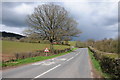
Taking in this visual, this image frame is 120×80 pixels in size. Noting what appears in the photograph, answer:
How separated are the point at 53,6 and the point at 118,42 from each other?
110 feet

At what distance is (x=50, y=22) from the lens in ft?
123

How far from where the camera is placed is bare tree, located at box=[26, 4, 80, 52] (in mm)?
37125

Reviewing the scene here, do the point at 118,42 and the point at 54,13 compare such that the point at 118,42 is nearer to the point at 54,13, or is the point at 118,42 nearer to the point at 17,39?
the point at 54,13

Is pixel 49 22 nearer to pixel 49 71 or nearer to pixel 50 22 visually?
pixel 50 22

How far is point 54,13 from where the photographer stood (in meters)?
37.2

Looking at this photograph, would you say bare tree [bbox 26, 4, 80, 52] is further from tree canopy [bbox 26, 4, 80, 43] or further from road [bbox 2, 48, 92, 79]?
road [bbox 2, 48, 92, 79]

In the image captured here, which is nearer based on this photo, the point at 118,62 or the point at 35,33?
the point at 118,62

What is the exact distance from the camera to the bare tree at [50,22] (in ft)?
122

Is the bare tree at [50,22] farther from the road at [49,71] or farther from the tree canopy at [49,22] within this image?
the road at [49,71]

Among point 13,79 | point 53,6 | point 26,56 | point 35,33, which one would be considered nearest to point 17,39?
point 35,33

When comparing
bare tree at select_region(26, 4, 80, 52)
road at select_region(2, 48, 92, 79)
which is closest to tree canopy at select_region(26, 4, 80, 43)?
bare tree at select_region(26, 4, 80, 52)

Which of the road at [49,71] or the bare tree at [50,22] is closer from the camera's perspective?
the road at [49,71]

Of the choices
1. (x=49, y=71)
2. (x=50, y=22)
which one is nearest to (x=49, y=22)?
(x=50, y=22)

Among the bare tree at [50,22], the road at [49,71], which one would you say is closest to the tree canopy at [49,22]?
the bare tree at [50,22]
